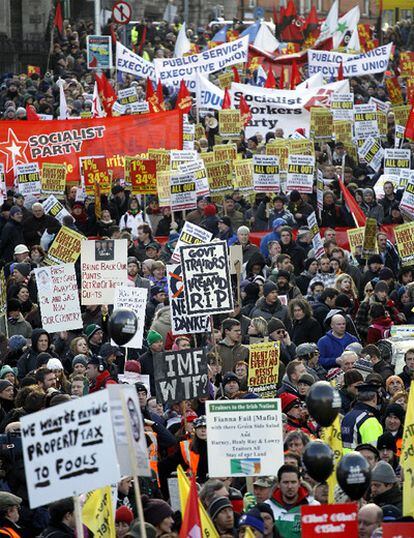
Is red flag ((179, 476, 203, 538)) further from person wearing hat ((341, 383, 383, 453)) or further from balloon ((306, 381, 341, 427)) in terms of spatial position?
person wearing hat ((341, 383, 383, 453))

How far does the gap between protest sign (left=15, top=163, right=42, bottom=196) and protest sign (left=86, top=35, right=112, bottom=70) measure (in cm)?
1307

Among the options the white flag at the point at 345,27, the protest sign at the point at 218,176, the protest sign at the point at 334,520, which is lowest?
the protest sign at the point at 334,520

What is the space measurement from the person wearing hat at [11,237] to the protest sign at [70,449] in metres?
12.1

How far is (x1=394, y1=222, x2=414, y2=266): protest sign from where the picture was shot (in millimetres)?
18417

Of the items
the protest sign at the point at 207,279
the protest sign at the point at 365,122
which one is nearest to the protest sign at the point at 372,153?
the protest sign at the point at 365,122

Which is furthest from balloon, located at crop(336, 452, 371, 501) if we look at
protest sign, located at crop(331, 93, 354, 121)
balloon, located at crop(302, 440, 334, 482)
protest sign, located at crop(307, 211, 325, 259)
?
protest sign, located at crop(331, 93, 354, 121)

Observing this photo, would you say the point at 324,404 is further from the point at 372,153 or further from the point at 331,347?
the point at 372,153

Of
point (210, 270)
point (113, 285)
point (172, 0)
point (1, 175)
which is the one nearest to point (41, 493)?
point (210, 270)

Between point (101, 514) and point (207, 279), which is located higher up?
point (207, 279)

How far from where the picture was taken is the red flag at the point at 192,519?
9.68 metres

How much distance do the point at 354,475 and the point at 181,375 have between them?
Result: 11.3ft

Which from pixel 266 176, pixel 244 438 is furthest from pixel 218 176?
pixel 244 438

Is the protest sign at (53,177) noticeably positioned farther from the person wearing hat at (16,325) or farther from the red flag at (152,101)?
the red flag at (152,101)

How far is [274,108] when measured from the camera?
29109 mm
